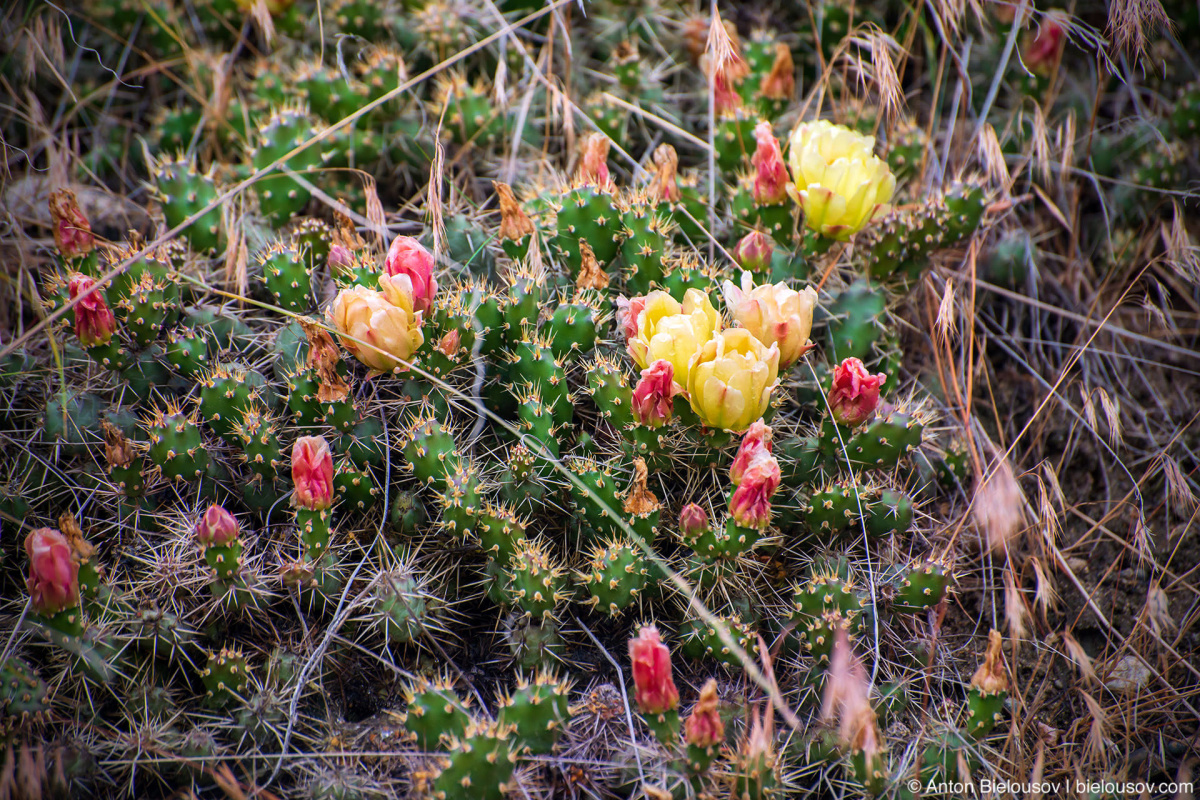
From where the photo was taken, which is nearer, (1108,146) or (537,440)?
(537,440)

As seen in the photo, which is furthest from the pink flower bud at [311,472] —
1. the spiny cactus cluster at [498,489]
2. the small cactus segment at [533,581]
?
the small cactus segment at [533,581]

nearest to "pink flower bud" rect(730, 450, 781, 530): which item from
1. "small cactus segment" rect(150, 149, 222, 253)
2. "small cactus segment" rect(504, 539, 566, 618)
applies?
"small cactus segment" rect(504, 539, 566, 618)

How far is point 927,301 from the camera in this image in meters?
2.44

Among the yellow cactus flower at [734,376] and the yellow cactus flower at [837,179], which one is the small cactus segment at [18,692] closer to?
the yellow cactus flower at [734,376]

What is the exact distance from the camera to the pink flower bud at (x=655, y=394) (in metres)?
1.72

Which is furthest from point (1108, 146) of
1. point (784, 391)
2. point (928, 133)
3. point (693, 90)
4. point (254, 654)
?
point (254, 654)

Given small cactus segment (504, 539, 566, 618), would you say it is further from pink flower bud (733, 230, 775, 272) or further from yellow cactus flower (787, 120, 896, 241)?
yellow cactus flower (787, 120, 896, 241)

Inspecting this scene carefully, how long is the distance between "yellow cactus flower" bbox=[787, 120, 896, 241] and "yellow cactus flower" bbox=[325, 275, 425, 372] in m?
1.07

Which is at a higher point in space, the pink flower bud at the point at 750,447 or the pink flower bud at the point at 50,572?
the pink flower bud at the point at 750,447

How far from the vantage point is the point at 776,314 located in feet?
5.85

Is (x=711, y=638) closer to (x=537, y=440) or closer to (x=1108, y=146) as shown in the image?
(x=537, y=440)

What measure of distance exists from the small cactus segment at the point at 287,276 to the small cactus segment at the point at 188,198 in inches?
12.2

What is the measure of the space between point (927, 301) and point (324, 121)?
2045 millimetres

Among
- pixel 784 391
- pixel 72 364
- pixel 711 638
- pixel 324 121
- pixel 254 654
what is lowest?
pixel 254 654
